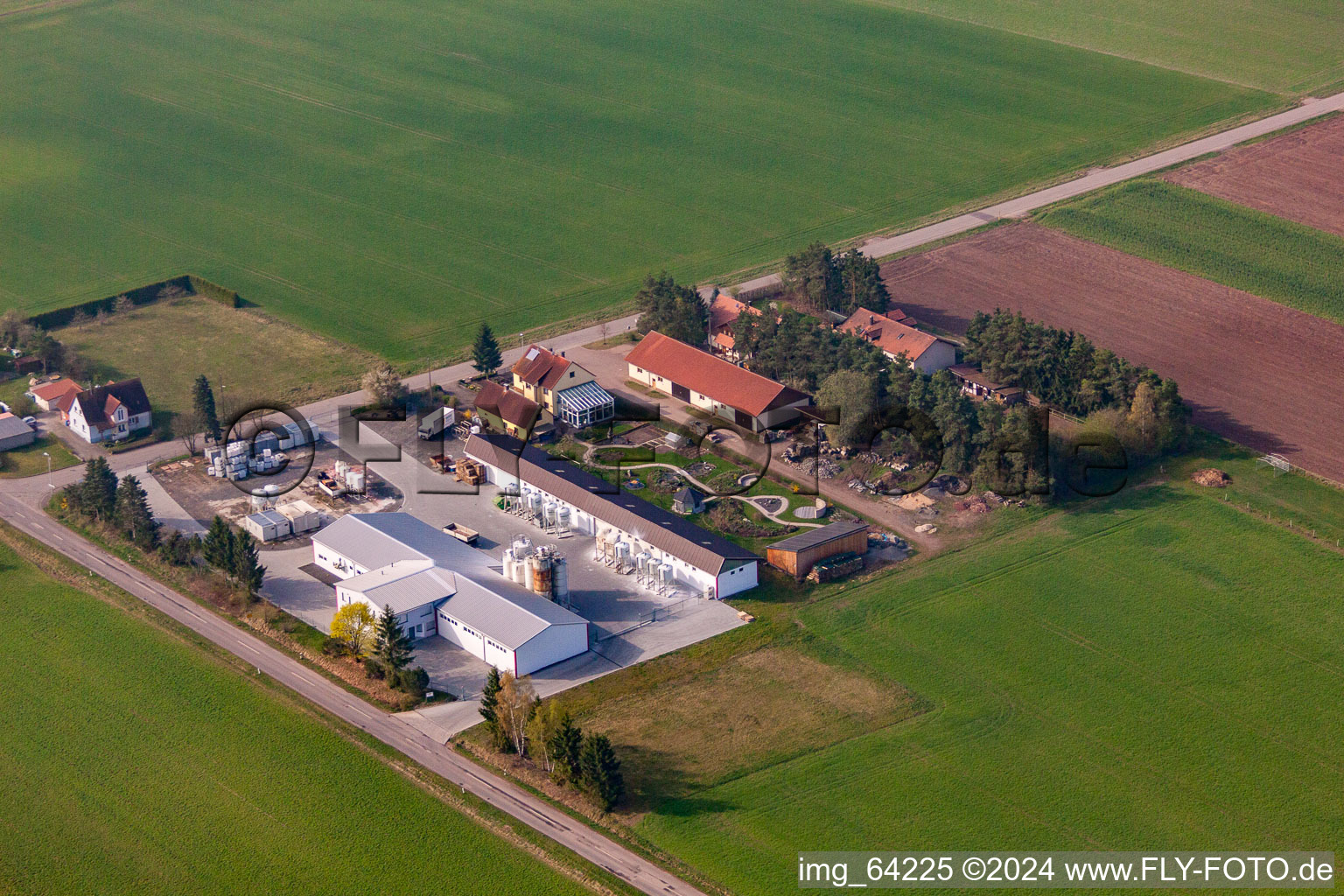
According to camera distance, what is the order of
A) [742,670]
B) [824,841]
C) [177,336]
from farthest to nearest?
1. [177,336]
2. [742,670]
3. [824,841]

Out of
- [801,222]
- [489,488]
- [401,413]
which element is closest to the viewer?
[489,488]

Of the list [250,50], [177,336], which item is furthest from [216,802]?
[250,50]

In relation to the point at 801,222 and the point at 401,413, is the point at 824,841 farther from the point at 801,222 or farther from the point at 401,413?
the point at 801,222

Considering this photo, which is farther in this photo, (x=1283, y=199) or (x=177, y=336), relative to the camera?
(x=1283, y=199)

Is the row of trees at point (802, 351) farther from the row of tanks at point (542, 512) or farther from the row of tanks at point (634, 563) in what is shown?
the row of tanks at point (634, 563)

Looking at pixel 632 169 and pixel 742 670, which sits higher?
pixel 632 169

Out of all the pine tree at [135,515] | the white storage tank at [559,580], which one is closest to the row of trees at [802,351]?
the white storage tank at [559,580]
